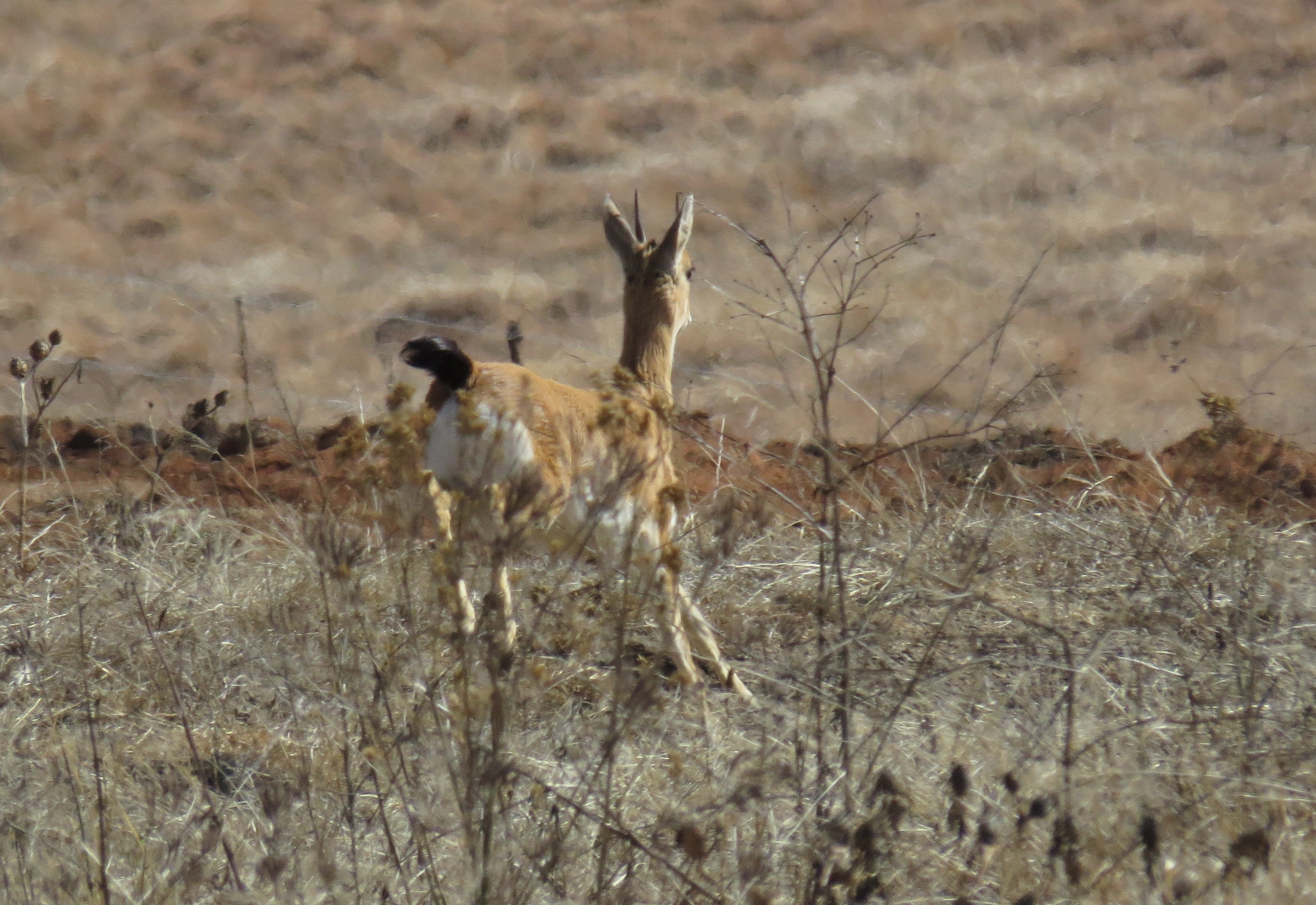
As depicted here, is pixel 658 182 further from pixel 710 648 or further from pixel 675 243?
pixel 710 648

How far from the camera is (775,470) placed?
21.9 ft

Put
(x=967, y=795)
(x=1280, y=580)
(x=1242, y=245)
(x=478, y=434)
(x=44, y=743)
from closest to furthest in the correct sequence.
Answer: (x=478, y=434) < (x=967, y=795) < (x=44, y=743) < (x=1280, y=580) < (x=1242, y=245)

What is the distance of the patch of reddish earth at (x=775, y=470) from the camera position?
17.9 ft

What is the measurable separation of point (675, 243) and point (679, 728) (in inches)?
88.1

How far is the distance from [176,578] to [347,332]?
370 cm

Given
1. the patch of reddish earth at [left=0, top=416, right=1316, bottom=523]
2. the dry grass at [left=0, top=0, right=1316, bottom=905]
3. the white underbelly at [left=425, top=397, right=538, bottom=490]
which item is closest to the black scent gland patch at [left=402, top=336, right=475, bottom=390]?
the white underbelly at [left=425, top=397, right=538, bottom=490]

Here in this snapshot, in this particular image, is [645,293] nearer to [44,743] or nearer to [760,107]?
[44,743]

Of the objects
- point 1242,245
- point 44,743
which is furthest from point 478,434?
point 1242,245

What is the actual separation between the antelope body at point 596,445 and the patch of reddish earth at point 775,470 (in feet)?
1.52

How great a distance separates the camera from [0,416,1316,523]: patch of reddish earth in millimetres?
5465

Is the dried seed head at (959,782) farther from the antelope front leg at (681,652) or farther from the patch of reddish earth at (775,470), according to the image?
the patch of reddish earth at (775,470)

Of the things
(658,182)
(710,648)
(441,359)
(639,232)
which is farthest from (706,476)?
(658,182)

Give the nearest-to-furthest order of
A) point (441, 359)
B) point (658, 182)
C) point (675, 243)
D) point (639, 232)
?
point (441, 359), point (675, 243), point (639, 232), point (658, 182)

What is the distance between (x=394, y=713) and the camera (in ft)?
12.1
